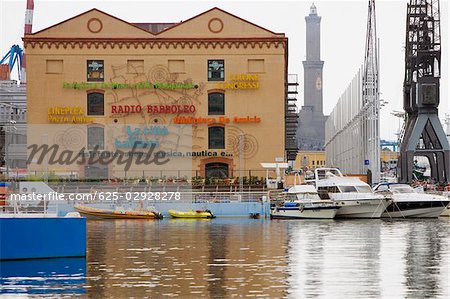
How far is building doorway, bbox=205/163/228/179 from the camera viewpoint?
81.4 m

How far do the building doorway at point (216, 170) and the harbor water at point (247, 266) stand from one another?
102 feet

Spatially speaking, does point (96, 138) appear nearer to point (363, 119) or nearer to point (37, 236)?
point (363, 119)

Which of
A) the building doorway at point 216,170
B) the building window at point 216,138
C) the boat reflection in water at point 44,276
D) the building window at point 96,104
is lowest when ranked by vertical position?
the boat reflection in water at point 44,276

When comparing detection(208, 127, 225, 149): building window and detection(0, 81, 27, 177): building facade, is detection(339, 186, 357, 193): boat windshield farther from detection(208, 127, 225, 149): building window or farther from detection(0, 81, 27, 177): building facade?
detection(0, 81, 27, 177): building facade

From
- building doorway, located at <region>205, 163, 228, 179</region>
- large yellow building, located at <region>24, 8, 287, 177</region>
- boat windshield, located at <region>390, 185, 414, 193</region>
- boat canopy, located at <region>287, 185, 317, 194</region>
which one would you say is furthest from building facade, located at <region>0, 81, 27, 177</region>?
boat windshield, located at <region>390, 185, 414, 193</region>

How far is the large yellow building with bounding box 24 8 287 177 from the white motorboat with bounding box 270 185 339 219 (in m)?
14.1

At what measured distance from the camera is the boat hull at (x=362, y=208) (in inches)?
2569

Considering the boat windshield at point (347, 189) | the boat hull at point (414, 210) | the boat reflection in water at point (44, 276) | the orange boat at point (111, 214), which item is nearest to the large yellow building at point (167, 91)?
the orange boat at point (111, 214)

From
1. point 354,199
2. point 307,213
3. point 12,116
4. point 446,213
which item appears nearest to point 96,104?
point 307,213

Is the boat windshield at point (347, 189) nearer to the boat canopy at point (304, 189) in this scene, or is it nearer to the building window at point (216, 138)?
the boat canopy at point (304, 189)

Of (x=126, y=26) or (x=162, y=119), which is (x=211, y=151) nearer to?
(x=162, y=119)

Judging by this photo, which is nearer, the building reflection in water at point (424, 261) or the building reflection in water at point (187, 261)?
the building reflection in water at point (424, 261)

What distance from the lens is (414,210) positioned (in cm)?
6744

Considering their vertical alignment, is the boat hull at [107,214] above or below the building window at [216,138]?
below
